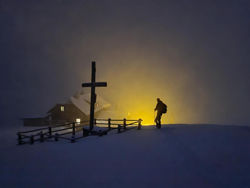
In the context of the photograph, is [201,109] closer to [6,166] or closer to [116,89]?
[116,89]

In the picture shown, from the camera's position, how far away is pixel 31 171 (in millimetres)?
5637

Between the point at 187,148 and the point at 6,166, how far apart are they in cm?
762

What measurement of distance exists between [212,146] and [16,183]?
786cm

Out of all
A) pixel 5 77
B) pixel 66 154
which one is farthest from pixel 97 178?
pixel 5 77

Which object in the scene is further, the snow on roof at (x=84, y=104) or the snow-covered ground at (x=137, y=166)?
the snow on roof at (x=84, y=104)

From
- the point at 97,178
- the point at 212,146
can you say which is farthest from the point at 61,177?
the point at 212,146

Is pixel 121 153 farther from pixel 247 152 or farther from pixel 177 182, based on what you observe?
pixel 247 152

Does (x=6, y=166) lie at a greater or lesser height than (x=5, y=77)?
lesser

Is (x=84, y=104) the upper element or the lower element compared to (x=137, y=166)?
upper

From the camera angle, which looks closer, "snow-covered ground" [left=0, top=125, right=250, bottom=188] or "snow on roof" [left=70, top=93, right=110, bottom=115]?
"snow-covered ground" [left=0, top=125, right=250, bottom=188]

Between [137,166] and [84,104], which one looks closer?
[137,166]

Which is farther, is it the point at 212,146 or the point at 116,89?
the point at 116,89

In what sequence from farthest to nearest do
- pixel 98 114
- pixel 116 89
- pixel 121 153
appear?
pixel 116 89 → pixel 98 114 → pixel 121 153

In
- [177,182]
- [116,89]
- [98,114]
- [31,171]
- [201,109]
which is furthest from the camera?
[116,89]
